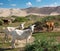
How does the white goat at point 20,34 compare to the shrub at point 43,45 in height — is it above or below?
above

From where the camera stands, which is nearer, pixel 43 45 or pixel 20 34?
pixel 43 45

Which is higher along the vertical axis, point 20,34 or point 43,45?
point 20,34

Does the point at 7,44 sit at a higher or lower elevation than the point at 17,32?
lower

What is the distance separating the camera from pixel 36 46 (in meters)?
12.3

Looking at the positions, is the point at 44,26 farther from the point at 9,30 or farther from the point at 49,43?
the point at 49,43

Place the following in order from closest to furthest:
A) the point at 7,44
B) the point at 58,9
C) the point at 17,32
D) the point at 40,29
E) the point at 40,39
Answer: the point at 40,39, the point at 17,32, the point at 7,44, the point at 40,29, the point at 58,9

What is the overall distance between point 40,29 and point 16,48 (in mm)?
12312

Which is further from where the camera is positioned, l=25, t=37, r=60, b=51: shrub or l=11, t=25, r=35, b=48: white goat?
l=11, t=25, r=35, b=48: white goat

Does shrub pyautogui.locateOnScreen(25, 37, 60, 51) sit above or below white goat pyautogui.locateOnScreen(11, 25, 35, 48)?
below

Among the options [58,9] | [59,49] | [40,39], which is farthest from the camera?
[58,9]

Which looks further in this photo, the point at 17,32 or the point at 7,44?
the point at 7,44

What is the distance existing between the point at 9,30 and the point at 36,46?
6282 millimetres

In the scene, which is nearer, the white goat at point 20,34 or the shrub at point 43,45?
the shrub at point 43,45

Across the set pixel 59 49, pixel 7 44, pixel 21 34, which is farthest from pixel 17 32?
pixel 59 49
